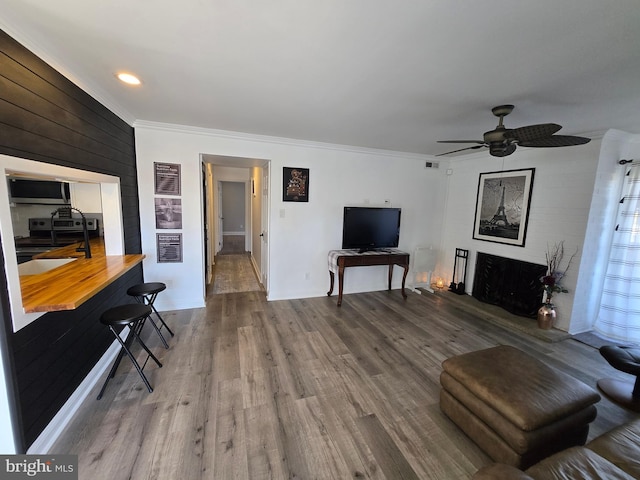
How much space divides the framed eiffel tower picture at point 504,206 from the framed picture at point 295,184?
9.58 feet

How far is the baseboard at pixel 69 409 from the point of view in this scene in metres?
1.51

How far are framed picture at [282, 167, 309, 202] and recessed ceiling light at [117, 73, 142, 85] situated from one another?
2005 mm

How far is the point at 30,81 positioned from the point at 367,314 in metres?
3.78

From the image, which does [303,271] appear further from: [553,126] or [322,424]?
[553,126]

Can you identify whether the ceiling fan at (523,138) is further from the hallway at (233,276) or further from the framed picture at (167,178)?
the hallway at (233,276)

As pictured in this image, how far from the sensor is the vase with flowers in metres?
3.22

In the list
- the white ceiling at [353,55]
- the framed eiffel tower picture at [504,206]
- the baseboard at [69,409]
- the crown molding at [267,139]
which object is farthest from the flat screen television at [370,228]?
the baseboard at [69,409]

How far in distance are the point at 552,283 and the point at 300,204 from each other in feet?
11.5

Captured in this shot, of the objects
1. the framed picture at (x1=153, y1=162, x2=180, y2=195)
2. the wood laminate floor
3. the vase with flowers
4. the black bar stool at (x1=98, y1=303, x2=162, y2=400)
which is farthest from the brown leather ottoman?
the framed picture at (x1=153, y1=162, x2=180, y2=195)

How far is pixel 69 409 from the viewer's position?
5.82 feet

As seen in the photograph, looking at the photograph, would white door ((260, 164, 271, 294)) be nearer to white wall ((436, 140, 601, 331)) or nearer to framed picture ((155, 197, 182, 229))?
framed picture ((155, 197, 182, 229))

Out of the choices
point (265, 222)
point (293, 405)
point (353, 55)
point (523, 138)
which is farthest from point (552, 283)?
point (265, 222)

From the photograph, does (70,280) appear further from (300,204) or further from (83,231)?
(300,204)

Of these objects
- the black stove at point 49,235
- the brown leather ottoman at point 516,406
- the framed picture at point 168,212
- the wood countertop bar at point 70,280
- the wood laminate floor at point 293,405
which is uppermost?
the framed picture at point 168,212
